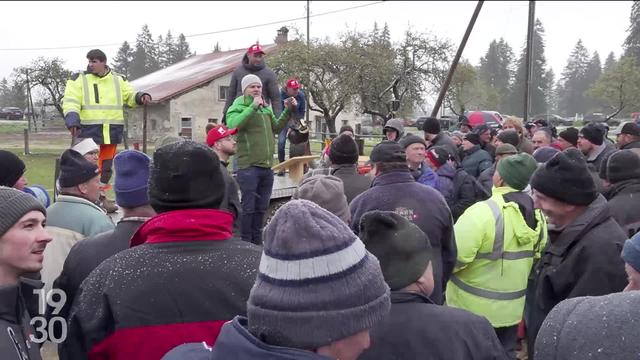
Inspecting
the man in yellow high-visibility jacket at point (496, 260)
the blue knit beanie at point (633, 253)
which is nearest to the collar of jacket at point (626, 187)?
the man in yellow high-visibility jacket at point (496, 260)

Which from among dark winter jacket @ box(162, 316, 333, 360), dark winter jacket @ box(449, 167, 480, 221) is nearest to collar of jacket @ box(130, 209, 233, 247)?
dark winter jacket @ box(162, 316, 333, 360)

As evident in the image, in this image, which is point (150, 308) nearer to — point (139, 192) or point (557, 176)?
point (139, 192)

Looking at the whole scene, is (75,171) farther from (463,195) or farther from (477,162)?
(477,162)

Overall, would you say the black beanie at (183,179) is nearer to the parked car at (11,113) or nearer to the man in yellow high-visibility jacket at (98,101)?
the man in yellow high-visibility jacket at (98,101)

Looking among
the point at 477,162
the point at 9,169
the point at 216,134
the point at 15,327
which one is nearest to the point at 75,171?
the point at 9,169

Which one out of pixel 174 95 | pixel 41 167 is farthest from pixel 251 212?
pixel 174 95

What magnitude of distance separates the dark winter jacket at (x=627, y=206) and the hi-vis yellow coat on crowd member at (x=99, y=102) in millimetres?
5416

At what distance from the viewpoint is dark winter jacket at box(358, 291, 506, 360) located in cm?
227

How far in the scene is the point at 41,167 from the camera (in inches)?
581

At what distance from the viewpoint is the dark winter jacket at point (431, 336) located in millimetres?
2268

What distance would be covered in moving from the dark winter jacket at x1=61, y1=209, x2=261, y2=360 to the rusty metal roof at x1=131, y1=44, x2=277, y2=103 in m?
35.1

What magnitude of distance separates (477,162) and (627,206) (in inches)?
132

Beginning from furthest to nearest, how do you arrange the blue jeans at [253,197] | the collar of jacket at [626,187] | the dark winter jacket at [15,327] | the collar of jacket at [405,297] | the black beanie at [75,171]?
the blue jeans at [253,197] → the collar of jacket at [626,187] → the black beanie at [75,171] → the collar of jacket at [405,297] → the dark winter jacket at [15,327]

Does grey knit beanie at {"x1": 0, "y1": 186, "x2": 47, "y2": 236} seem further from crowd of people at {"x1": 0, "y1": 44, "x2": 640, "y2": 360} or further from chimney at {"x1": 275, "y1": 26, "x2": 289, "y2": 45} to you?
chimney at {"x1": 275, "y1": 26, "x2": 289, "y2": 45}
